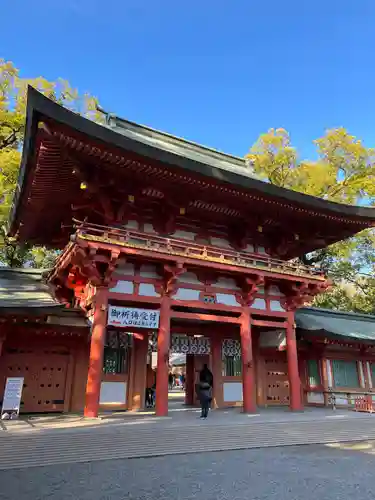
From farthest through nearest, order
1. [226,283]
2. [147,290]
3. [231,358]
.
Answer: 1. [231,358]
2. [226,283]
3. [147,290]

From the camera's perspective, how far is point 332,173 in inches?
1040

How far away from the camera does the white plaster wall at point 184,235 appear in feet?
45.2

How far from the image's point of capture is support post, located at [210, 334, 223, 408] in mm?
14922

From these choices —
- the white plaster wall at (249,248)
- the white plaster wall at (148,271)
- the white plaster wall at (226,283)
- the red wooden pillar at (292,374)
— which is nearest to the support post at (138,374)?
the white plaster wall at (148,271)

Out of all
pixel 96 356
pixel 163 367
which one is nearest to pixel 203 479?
pixel 96 356

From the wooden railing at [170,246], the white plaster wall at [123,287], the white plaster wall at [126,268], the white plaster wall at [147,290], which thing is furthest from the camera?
the white plaster wall at [147,290]

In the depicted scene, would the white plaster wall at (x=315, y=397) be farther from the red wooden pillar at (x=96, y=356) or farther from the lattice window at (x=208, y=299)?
the red wooden pillar at (x=96, y=356)

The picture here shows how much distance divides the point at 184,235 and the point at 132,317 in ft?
12.9

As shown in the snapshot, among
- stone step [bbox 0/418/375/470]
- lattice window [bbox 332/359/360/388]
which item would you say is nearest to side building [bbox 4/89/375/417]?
stone step [bbox 0/418/375/470]

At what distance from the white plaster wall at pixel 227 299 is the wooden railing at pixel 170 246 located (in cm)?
133

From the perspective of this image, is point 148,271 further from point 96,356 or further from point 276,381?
point 276,381

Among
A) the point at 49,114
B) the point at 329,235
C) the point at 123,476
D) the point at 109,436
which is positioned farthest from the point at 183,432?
the point at 329,235

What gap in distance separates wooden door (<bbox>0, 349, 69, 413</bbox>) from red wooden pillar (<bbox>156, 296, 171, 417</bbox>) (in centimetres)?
364

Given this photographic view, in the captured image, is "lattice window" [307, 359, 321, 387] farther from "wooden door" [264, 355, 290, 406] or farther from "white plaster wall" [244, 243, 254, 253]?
"white plaster wall" [244, 243, 254, 253]
